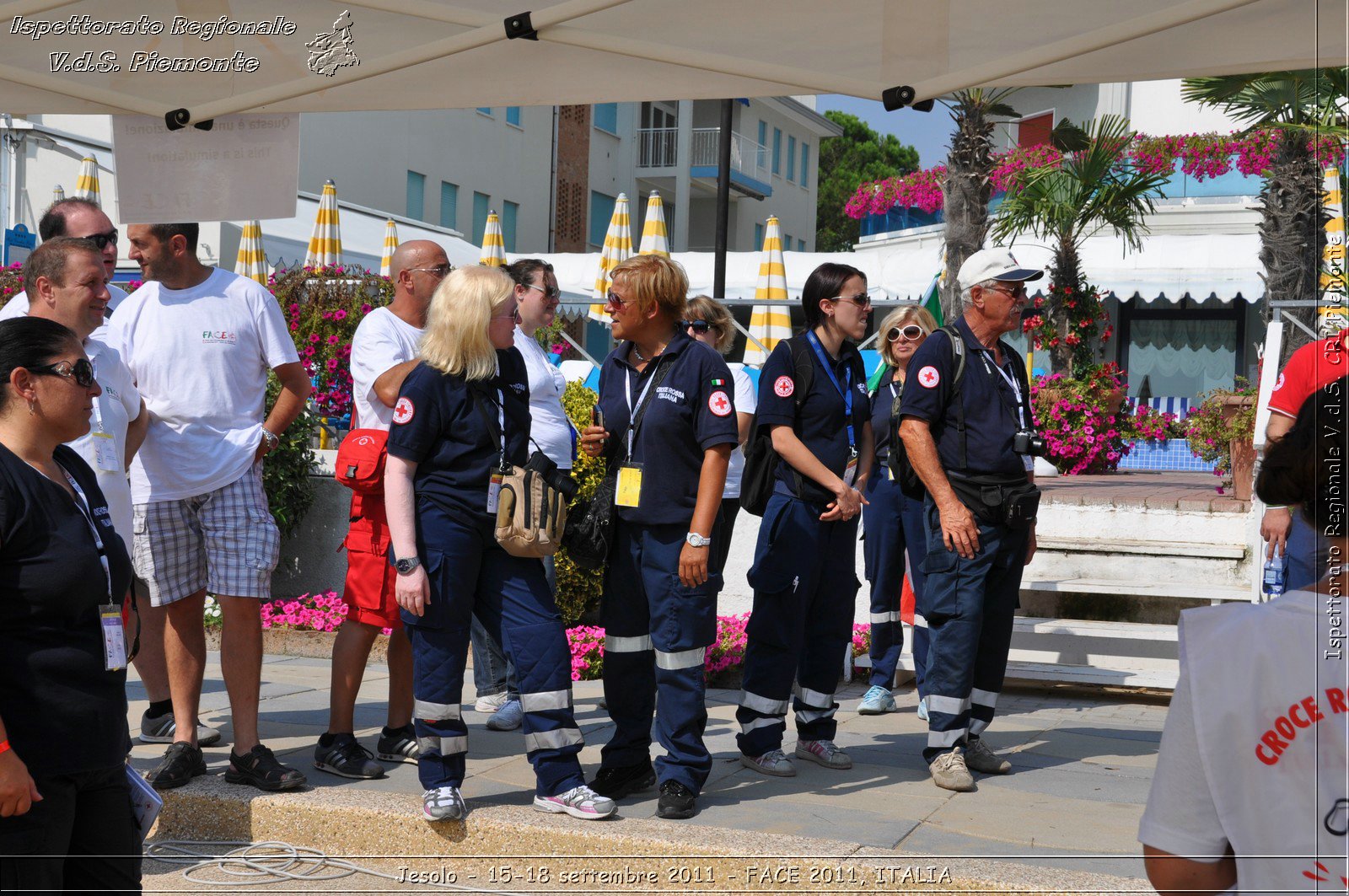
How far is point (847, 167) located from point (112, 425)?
68.6m

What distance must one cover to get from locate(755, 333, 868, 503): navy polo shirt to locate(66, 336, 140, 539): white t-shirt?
8.42ft

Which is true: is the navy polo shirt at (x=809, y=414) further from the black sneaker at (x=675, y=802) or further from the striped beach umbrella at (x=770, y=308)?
the striped beach umbrella at (x=770, y=308)

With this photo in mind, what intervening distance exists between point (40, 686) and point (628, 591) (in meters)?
2.40

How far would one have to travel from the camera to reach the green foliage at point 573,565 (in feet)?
26.8

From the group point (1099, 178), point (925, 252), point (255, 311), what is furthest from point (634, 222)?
point (255, 311)

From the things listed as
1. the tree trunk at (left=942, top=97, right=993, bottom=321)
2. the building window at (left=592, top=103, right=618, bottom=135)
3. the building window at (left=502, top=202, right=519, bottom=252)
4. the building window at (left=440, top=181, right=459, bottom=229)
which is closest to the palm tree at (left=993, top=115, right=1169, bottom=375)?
the tree trunk at (left=942, top=97, right=993, bottom=321)

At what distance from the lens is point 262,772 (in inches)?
192

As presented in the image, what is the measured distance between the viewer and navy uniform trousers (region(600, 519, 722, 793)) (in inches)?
189

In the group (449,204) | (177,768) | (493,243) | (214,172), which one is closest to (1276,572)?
(177,768)

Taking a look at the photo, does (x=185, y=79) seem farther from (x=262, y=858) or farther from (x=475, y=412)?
(x=262, y=858)

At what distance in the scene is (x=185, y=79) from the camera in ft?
16.5

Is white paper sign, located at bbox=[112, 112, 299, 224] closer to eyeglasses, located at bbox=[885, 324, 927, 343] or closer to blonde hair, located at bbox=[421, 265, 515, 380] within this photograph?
blonde hair, located at bbox=[421, 265, 515, 380]

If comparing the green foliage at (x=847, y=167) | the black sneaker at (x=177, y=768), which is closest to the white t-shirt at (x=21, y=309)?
the black sneaker at (x=177, y=768)

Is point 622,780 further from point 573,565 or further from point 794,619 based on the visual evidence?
point 573,565
